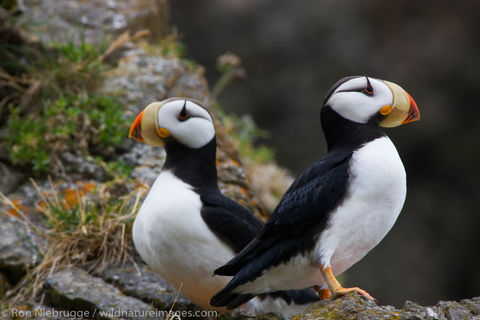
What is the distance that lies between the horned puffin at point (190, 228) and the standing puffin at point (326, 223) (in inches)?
13.6

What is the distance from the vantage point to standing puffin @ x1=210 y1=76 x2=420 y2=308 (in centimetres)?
281

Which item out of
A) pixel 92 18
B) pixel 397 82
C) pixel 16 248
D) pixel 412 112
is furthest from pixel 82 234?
pixel 397 82

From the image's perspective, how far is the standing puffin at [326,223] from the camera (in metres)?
2.81

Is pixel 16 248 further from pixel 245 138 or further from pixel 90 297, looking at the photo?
pixel 245 138

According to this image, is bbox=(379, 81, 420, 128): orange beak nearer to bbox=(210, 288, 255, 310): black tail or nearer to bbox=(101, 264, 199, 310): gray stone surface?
bbox=(210, 288, 255, 310): black tail

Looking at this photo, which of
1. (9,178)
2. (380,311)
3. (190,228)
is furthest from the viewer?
(9,178)

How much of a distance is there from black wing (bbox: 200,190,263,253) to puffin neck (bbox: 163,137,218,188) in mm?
172

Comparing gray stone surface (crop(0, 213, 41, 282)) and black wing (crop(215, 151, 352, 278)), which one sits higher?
black wing (crop(215, 151, 352, 278))

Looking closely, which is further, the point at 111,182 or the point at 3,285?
the point at 111,182

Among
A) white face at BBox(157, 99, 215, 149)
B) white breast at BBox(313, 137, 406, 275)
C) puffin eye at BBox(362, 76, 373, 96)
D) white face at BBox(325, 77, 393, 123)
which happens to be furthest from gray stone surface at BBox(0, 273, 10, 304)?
puffin eye at BBox(362, 76, 373, 96)

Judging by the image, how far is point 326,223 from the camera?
111 inches

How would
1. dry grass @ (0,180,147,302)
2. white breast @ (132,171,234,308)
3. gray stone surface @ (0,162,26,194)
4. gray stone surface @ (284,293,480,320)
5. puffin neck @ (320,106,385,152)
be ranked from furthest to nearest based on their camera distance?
gray stone surface @ (0,162,26,194) → dry grass @ (0,180,147,302) → white breast @ (132,171,234,308) → puffin neck @ (320,106,385,152) → gray stone surface @ (284,293,480,320)

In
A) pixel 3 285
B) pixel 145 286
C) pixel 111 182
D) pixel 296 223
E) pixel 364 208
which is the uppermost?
pixel 364 208

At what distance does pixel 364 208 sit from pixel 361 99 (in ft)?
1.82
